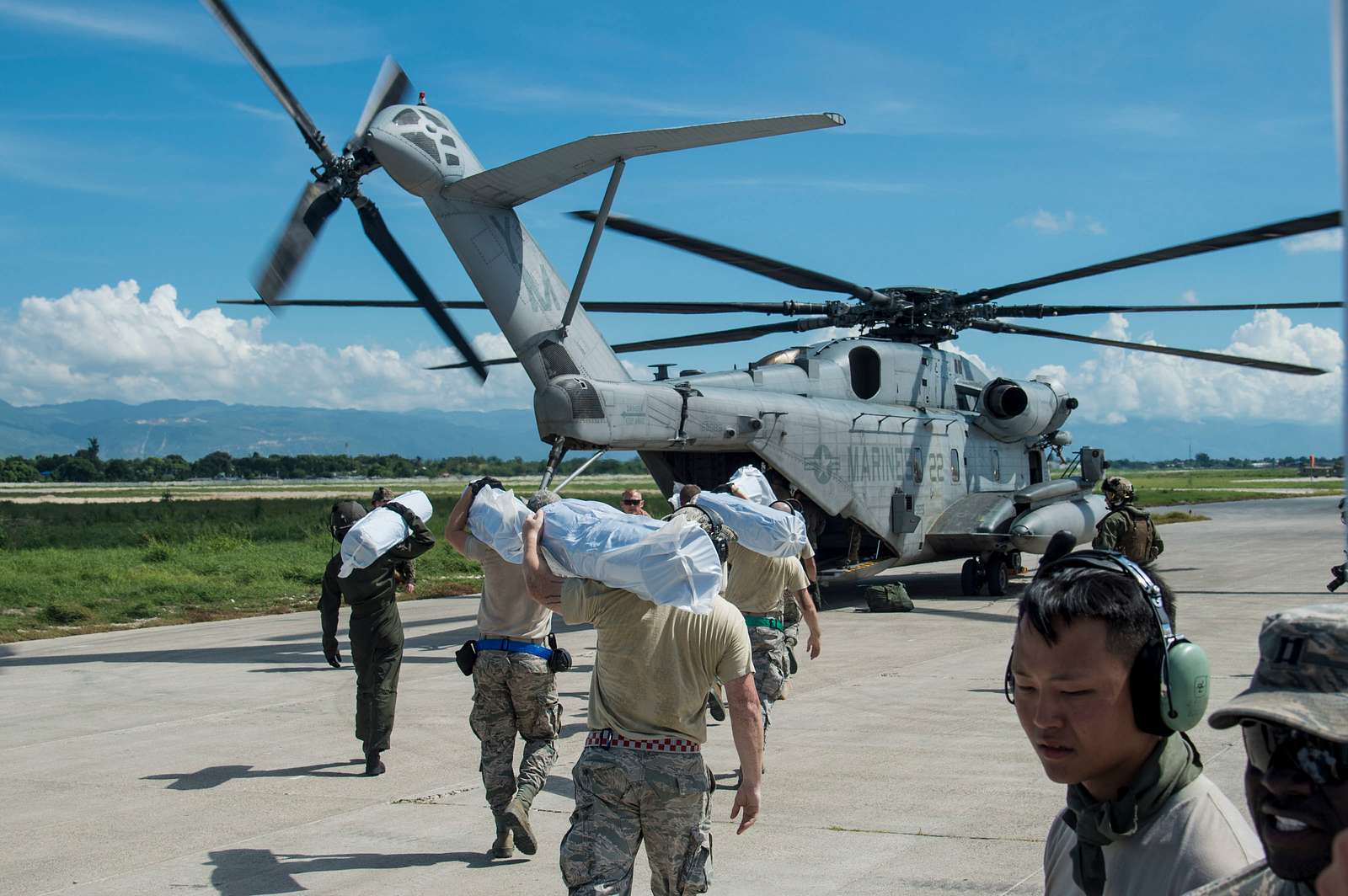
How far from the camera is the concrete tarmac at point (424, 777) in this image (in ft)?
19.5

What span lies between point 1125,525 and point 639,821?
17.9 feet

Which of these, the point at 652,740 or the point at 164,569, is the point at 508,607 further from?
the point at 164,569

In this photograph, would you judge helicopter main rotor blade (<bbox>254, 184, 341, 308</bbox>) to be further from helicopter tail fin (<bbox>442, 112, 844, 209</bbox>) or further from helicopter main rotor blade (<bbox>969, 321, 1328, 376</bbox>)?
helicopter main rotor blade (<bbox>969, 321, 1328, 376</bbox>)

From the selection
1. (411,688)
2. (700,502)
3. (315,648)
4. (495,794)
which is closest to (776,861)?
(495,794)

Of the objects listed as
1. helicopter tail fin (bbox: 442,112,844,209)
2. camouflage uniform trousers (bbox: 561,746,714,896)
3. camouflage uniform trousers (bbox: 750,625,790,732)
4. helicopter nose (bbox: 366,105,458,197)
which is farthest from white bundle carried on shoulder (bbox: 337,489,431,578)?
helicopter nose (bbox: 366,105,458,197)

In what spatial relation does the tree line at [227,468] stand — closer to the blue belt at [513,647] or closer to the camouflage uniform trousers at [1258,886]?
the blue belt at [513,647]

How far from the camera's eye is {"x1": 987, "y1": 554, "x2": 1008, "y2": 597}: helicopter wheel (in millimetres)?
17688

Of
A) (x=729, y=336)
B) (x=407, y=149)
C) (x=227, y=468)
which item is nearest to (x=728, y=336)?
(x=729, y=336)

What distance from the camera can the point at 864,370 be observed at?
1700 centimetres

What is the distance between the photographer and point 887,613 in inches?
628

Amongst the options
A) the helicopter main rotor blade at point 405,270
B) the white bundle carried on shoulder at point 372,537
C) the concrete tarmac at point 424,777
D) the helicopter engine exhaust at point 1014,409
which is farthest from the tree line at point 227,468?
the white bundle carried on shoulder at point 372,537

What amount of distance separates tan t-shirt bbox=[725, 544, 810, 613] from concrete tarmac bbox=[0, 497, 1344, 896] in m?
1.10

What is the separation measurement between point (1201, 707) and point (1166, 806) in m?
0.20

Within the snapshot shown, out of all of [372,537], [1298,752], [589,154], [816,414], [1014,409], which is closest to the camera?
[1298,752]
